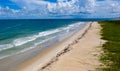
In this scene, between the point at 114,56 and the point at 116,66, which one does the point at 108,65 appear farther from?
the point at 114,56

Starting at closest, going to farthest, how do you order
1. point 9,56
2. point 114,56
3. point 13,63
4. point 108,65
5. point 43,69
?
point 43,69
point 108,65
point 13,63
point 114,56
point 9,56

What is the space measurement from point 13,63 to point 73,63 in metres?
3.51

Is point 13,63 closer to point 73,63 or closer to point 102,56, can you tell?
point 73,63

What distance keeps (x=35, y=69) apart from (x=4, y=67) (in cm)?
185

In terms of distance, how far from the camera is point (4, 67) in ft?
45.5

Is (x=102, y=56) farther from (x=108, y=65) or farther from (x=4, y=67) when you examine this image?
(x=4, y=67)

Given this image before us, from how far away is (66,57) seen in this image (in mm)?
16250

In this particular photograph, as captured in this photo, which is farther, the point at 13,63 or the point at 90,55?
the point at 90,55

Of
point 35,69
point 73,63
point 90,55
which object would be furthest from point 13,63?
point 90,55

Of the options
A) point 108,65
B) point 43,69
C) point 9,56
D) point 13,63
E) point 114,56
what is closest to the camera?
point 43,69

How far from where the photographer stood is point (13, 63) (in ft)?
49.6

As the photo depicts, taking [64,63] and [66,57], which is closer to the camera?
[64,63]

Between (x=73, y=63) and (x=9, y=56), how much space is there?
5.23 m

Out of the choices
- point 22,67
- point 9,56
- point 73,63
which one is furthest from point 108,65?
point 9,56
